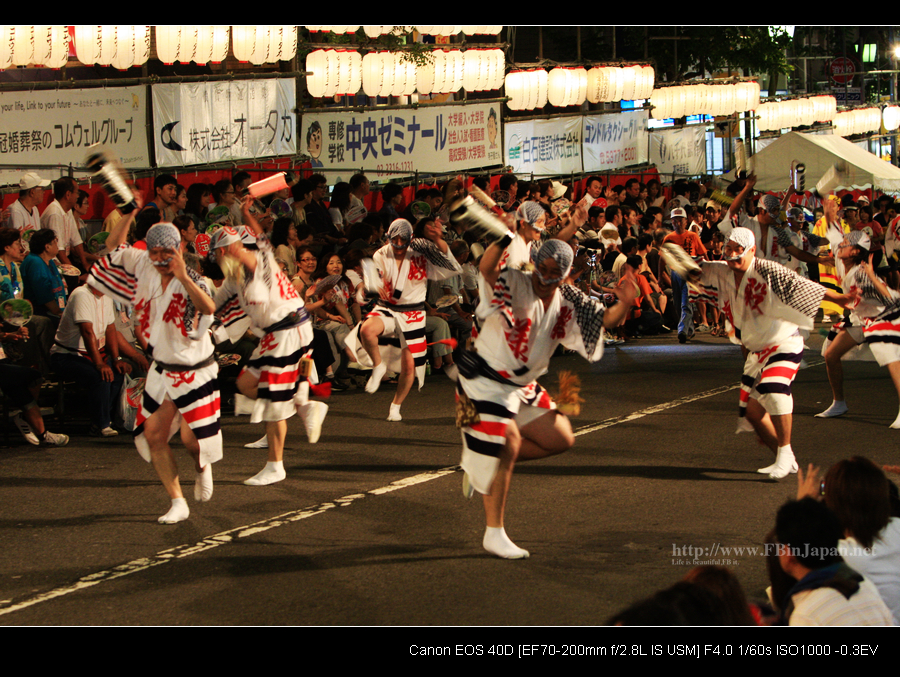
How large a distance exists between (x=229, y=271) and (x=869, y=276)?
5489 mm

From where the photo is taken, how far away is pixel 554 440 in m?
5.64

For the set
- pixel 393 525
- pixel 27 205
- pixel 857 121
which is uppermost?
pixel 857 121

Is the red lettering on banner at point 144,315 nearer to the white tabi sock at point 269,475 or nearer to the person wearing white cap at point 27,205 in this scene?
the white tabi sock at point 269,475

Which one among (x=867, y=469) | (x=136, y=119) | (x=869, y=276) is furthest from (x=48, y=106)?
(x=867, y=469)

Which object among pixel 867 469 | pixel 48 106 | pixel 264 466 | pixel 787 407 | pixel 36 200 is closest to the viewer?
pixel 867 469

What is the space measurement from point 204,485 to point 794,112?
84.1 feet

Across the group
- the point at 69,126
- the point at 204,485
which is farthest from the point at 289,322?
the point at 69,126

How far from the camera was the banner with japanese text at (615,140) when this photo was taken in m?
21.1

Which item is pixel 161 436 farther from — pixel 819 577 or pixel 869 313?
pixel 869 313

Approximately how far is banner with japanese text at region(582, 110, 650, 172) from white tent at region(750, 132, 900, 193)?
274 cm

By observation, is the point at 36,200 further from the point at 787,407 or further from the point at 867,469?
the point at 867,469

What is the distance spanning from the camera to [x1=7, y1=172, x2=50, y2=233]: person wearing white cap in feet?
32.5

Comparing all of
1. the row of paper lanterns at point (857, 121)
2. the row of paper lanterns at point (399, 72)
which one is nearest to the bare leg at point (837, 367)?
the row of paper lanterns at point (399, 72)

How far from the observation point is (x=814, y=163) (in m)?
23.7
